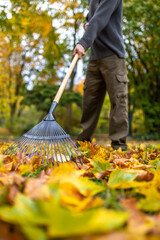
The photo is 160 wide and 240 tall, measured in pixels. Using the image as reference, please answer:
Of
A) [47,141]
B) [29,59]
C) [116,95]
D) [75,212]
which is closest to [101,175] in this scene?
[75,212]

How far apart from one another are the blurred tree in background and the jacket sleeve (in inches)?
119

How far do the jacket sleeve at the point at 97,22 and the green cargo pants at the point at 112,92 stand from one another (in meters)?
0.38

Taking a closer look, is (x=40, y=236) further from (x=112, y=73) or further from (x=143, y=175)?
(x=112, y=73)

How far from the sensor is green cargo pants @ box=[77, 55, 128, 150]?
2338mm

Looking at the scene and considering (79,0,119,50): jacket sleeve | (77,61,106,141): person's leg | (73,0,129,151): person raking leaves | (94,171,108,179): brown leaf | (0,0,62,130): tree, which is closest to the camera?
(94,171,108,179): brown leaf

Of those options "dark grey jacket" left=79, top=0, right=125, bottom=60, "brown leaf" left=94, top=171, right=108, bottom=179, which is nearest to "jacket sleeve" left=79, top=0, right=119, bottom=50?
"dark grey jacket" left=79, top=0, right=125, bottom=60

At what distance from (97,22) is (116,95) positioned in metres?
0.75

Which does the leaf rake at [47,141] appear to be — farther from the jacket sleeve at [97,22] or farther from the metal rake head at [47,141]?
the jacket sleeve at [97,22]

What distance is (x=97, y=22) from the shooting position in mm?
2104

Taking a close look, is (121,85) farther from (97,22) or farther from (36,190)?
(36,190)

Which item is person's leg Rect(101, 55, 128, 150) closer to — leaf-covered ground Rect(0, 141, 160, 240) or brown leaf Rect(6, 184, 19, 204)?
leaf-covered ground Rect(0, 141, 160, 240)

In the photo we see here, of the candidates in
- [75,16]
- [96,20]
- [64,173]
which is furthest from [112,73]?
[75,16]

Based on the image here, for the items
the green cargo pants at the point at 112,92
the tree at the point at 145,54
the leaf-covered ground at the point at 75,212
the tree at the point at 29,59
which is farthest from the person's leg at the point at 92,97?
the tree at the point at 29,59

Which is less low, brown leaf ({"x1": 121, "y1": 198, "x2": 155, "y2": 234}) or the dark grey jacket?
the dark grey jacket
